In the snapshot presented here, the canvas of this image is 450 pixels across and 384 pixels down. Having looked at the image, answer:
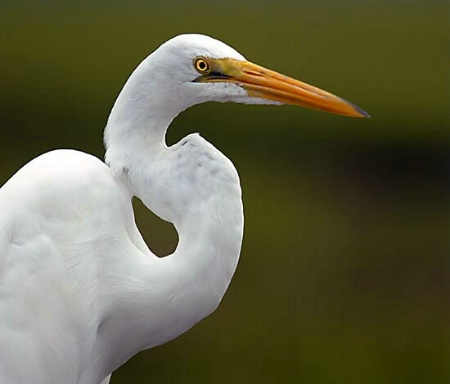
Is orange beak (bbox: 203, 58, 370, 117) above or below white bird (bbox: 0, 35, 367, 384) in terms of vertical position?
above

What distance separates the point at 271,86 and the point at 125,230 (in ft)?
0.96

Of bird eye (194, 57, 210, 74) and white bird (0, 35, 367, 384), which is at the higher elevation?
bird eye (194, 57, 210, 74)

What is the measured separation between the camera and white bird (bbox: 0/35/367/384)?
1.58 meters

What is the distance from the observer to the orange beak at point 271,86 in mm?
1599

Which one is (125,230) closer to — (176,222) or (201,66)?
(176,222)

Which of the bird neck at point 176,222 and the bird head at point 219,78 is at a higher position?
the bird head at point 219,78

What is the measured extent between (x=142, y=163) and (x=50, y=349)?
29 cm

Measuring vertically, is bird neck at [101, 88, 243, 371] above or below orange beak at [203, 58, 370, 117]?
below

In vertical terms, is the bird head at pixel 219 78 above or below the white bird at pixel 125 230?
above

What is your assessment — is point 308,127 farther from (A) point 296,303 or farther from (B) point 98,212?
(B) point 98,212

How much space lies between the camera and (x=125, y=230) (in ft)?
5.40

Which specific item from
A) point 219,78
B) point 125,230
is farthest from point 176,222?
point 219,78

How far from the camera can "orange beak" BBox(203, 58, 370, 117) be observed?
5.24 ft

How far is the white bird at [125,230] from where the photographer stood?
62.2 inches
